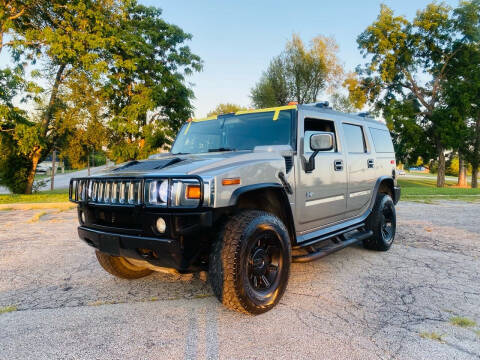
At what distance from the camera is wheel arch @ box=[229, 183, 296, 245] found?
3041 mm

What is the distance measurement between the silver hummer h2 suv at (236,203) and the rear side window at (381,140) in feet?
3.06

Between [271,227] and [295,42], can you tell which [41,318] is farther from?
[295,42]

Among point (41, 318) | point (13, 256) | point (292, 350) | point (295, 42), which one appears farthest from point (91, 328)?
point (295, 42)

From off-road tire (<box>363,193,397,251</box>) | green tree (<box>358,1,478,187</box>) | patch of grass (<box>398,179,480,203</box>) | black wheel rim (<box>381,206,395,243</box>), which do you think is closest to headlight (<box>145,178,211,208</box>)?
off-road tire (<box>363,193,397,251</box>)

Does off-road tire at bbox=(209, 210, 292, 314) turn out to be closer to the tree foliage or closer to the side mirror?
the side mirror

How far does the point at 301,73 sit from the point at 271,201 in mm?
29242

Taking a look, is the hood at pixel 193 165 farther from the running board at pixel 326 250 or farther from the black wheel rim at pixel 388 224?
the black wheel rim at pixel 388 224

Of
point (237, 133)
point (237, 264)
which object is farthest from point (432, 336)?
point (237, 133)

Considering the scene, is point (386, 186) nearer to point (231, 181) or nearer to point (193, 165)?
point (231, 181)

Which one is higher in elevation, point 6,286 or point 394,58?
point 394,58

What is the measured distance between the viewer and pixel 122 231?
2.72 m

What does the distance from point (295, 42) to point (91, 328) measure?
104ft

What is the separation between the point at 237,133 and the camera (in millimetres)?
3844

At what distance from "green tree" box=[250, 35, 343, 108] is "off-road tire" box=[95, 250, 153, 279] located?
27685 millimetres
